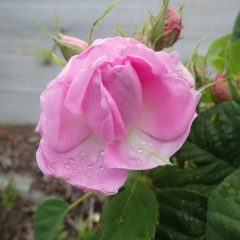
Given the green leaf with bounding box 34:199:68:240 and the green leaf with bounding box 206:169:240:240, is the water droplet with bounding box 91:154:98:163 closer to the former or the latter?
the green leaf with bounding box 206:169:240:240

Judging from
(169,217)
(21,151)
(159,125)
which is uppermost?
(159,125)

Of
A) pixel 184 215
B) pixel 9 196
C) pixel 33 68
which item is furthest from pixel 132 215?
pixel 33 68

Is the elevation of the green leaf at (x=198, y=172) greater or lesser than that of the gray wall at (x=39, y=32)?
greater

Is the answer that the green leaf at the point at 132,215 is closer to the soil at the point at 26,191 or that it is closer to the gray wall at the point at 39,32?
the soil at the point at 26,191

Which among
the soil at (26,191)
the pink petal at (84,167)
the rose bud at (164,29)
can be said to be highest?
the rose bud at (164,29)

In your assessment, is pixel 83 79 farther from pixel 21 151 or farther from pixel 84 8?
pixel 84 8

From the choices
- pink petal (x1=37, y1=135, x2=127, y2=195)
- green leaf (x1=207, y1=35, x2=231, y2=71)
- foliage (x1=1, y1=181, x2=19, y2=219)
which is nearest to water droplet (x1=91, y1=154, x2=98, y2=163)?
pink petal (x1=37, y1=135, x2=127, y2=195)

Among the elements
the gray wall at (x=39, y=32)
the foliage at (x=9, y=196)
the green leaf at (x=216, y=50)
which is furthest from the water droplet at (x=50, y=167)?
the gray wall at (x=39, y=32)

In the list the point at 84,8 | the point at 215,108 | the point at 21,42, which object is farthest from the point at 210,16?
the point at 215,108
